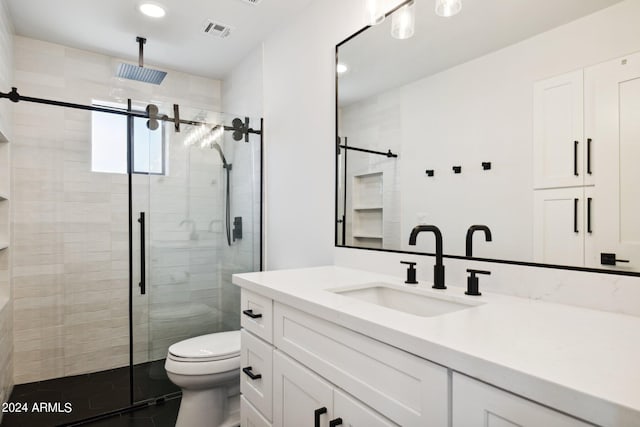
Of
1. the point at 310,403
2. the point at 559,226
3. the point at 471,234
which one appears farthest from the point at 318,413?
the point at 559,226

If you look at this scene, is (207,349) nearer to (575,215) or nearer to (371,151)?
(371,151)

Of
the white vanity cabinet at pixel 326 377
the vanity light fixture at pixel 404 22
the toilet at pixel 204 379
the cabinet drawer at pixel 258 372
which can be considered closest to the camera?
the white vanity cabinet at pixel 326 377

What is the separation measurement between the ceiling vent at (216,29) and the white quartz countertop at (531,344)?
207 centimetres

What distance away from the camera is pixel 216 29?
8.27 feet

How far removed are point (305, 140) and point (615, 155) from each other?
1576 millimetres

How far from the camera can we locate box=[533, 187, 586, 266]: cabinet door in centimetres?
105

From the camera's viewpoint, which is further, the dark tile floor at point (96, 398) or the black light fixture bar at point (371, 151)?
the dark tile floor at point (96, 398)

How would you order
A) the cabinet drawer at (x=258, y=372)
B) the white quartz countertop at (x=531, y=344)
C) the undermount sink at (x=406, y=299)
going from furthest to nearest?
the cabinet drawer at (x=258, y=372)
the undermount sink at (x=406, y=299)
the white quartz countertop at (x=531, y=344)

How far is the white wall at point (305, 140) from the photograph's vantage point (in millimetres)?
2004

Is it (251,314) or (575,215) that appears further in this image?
(251,314)

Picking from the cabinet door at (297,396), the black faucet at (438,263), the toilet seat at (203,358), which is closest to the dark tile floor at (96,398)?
the toilet seat at (203,358)

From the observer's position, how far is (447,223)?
4.65 feet

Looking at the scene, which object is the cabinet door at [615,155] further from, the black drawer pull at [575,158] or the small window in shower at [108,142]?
the small window in shower at [108,142]

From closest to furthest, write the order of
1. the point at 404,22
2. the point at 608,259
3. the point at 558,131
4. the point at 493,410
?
the point at 493,410 → the point at 608,259 → the point at 558,131 → the point at 404,22
